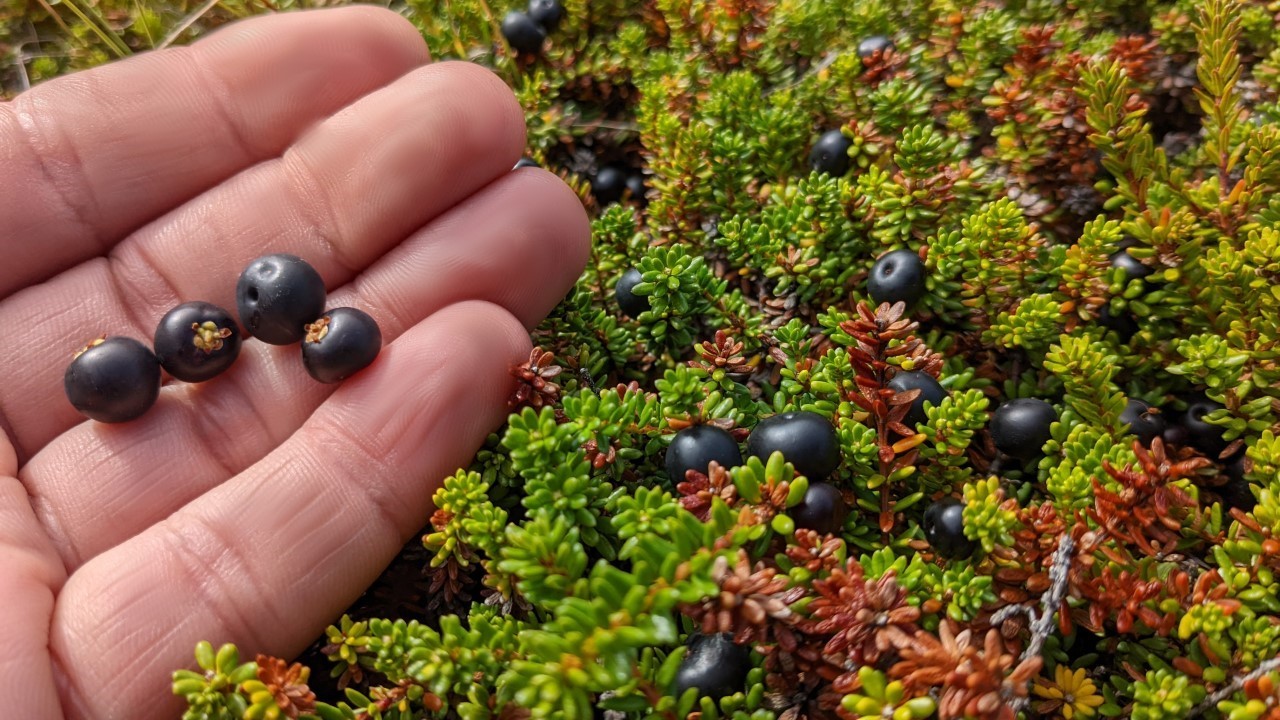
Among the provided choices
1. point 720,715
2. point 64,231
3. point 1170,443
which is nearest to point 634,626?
point 720,715

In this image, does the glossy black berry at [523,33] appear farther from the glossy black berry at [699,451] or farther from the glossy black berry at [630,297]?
the glossy black berry at [699,451]

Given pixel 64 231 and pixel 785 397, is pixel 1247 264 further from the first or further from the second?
pixel 64 231

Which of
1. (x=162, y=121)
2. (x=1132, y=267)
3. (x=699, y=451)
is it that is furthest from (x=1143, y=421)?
(x=162, y=121)

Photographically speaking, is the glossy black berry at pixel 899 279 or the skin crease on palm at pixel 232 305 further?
the glossy black berry at pixel 899 279

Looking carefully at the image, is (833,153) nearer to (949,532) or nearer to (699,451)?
(699,451)

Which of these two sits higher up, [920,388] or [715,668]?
[920,388]

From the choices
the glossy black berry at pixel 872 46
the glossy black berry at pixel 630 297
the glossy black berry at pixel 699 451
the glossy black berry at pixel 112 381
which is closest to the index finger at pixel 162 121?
the glossy black berry at pixel 112 381

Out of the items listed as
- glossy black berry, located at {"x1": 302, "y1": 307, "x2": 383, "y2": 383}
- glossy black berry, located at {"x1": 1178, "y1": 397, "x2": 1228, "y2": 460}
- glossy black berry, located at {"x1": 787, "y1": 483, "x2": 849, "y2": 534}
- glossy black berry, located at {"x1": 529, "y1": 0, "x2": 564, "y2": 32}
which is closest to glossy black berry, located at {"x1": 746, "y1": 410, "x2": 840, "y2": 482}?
glossy black berry, located at {"x1": 787, "y1": 483, "x2": 849, "y2": 534}
